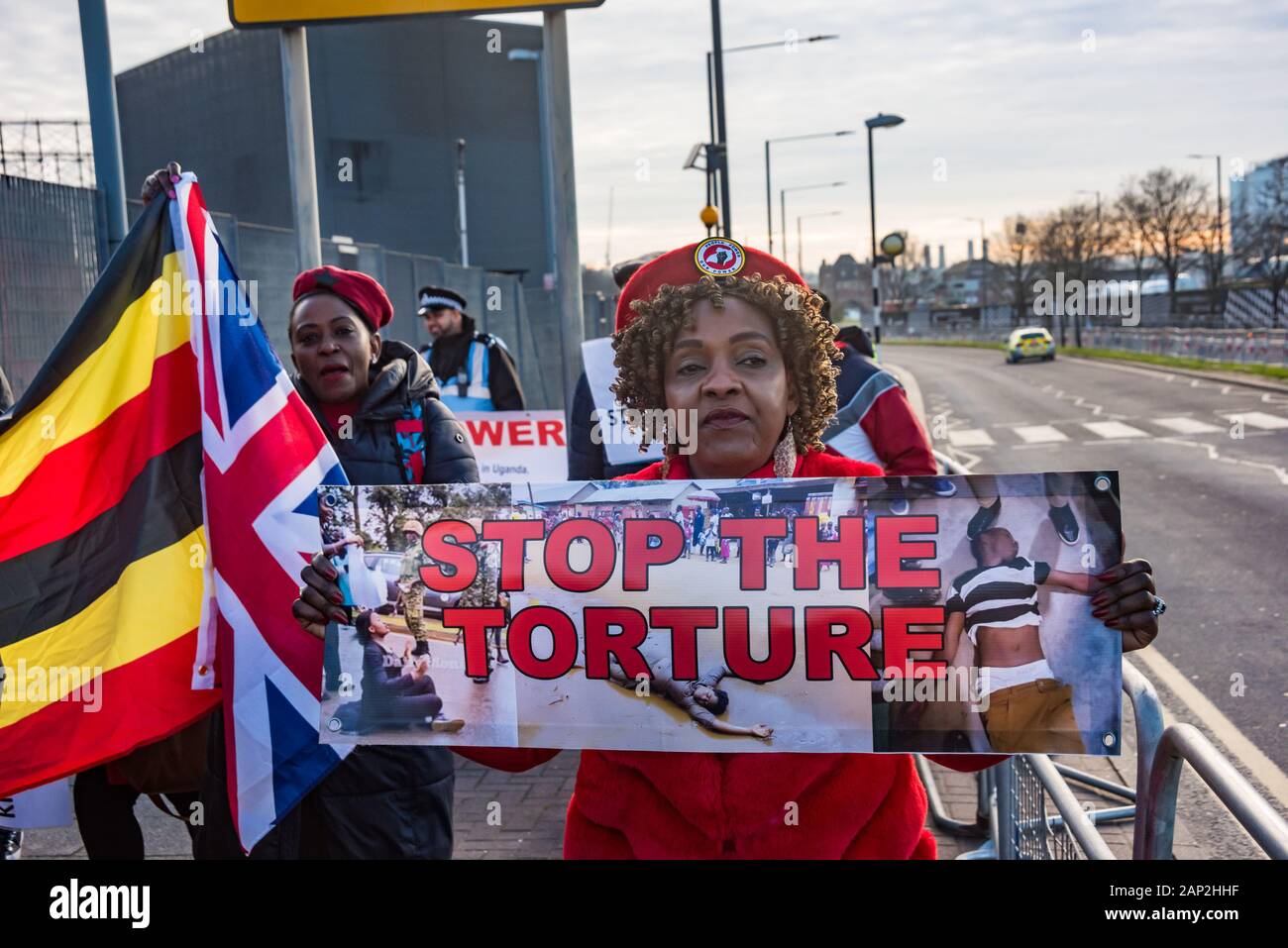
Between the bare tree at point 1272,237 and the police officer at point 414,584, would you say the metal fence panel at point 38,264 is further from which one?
the bare tree at point 1272,237

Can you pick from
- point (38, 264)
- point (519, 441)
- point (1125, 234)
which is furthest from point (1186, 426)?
point (1125, 234)

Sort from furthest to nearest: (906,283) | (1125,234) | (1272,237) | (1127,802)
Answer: (906,283) → (1125,234) → (1272,237) → (1127,802)

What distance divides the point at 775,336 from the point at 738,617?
1.81ft

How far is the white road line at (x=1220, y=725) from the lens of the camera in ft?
19.0

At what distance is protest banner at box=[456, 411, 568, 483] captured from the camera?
9148 millimetres

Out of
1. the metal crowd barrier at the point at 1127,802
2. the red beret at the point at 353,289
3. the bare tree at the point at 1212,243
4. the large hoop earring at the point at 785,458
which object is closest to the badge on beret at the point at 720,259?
the large hoop earring at the point at 785,458

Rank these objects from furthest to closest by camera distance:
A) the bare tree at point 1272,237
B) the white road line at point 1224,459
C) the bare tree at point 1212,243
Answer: the bare tree at point 1212,243 < the bare tree at point 1272,237 < the white road line at point 1224,459

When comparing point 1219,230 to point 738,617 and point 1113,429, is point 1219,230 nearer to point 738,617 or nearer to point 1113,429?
point 1113,429

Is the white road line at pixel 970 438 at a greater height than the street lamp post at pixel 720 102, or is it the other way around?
the street lamp post at pixel 720 102

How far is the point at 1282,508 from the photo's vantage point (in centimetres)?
1341

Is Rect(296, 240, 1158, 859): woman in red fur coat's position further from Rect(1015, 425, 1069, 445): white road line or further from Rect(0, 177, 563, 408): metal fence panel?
Rect(1015, 425, 1069, 445): white road line

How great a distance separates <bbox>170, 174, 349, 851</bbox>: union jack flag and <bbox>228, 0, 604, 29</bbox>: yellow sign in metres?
1.61

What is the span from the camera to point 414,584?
8.33ft
